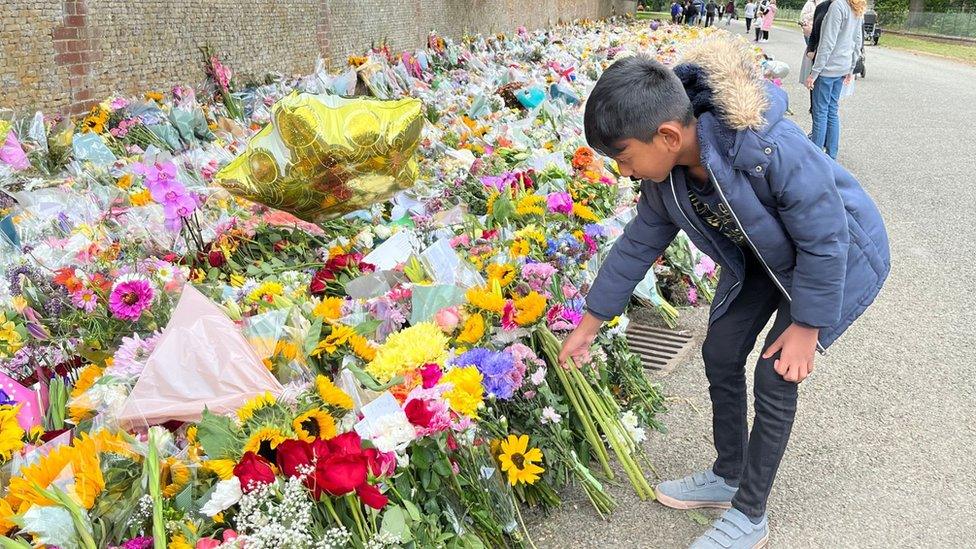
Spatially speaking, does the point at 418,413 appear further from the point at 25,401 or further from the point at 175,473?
the point at 25,401

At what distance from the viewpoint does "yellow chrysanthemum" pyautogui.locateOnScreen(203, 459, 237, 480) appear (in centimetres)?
153

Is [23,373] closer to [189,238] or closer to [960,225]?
[189,238]

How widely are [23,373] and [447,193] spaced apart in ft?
7.04

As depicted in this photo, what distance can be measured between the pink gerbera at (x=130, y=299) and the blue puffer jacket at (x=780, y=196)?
1.44m

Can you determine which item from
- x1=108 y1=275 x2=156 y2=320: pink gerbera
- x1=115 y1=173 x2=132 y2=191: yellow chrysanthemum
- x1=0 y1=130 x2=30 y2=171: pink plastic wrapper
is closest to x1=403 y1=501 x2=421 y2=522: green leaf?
x1=108 y1=275 x2=156 y2=320: pink gerbera

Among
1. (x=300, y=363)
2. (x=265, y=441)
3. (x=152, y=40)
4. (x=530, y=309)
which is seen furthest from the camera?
(x=152, y=40)

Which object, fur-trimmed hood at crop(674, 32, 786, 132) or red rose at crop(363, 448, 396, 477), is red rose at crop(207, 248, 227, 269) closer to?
red rose at crop(363, 448, 396, 477)

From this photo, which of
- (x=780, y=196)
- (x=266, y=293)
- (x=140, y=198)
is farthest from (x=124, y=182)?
(x=780, y=196)

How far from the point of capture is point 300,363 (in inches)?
77.7

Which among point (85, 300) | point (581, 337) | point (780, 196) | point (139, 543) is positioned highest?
point (780, 196)

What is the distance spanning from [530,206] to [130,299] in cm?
157

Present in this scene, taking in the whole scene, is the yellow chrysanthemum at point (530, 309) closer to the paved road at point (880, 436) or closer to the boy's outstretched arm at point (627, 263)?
the boy's outstretched arm at point (627, 263)

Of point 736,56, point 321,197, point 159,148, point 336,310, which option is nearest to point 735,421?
point 736,56

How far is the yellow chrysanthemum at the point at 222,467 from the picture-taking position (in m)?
1.53
